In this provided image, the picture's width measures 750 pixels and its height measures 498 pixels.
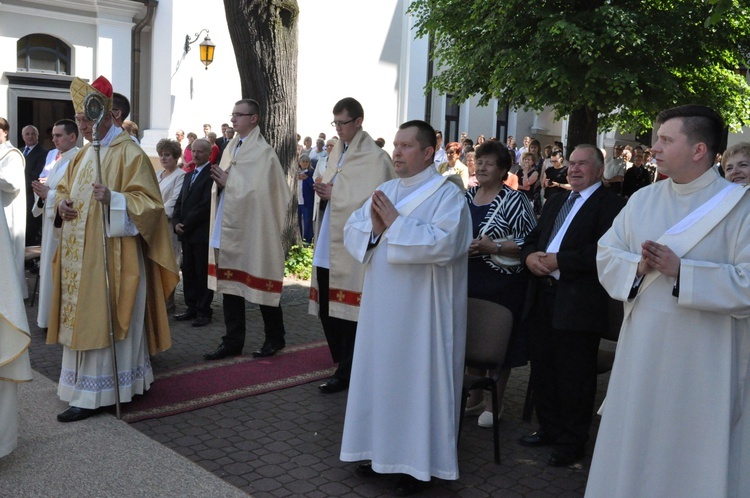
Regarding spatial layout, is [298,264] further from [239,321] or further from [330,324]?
[330,324]

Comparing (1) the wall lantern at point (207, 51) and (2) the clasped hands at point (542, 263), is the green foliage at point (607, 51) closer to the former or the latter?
(1) the wall lantern at point (207, 51)

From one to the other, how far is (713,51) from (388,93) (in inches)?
399

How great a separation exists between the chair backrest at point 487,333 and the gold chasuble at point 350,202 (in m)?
1.36

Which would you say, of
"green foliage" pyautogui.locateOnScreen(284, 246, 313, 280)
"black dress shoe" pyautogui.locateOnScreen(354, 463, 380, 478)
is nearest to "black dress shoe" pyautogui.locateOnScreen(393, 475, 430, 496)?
"black dress shoe" pyautogui.locateOnScreen(354, 463, 380, 478)

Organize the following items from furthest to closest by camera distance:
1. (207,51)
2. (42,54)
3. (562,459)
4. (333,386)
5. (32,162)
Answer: (42,54) → (207,51) → (32,162) → (333,386) → (562,459)

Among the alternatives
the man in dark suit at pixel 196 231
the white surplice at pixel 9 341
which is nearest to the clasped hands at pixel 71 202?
the white surplice at pixel 9 341

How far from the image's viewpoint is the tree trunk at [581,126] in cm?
1412

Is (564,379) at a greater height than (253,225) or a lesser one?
lesser

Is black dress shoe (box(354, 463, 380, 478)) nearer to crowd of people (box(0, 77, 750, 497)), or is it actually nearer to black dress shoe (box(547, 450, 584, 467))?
crowd of people (box(0, 77, 750, 497))

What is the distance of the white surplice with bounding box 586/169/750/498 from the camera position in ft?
10.7

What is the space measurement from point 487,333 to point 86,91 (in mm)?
3143

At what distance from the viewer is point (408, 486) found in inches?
166

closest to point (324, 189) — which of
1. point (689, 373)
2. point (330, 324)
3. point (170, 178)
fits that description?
point (330, 324)

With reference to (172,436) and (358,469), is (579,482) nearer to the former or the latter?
(358,469)
